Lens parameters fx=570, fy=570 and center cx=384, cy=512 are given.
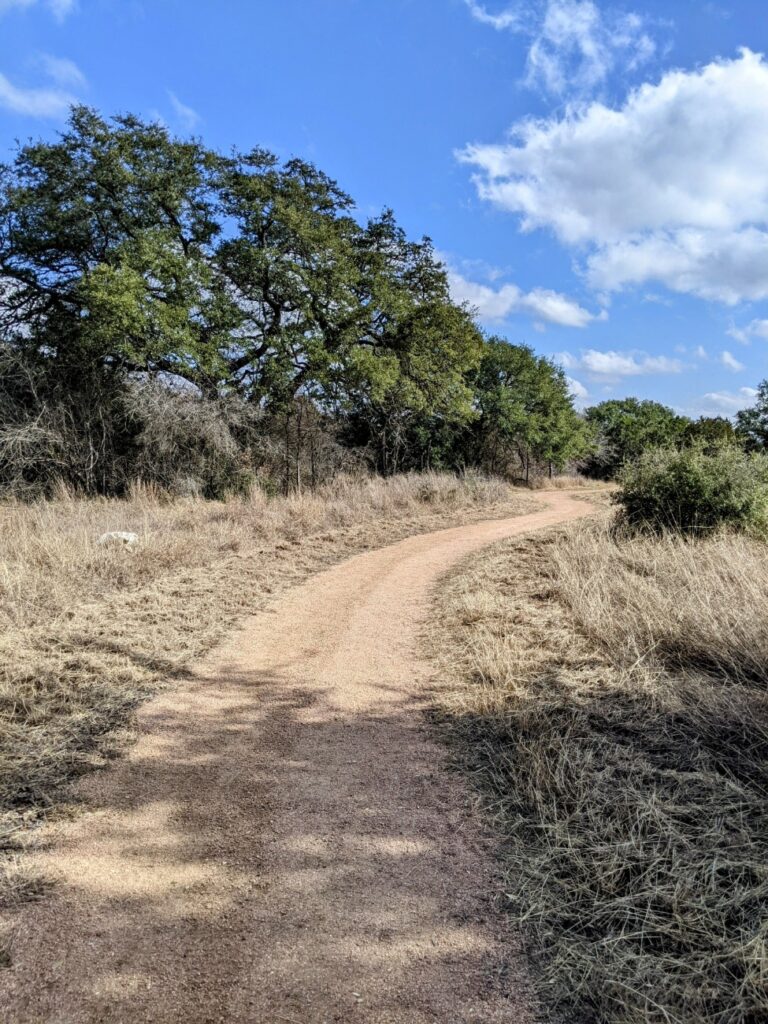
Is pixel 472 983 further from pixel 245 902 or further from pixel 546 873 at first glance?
pixel 245 902

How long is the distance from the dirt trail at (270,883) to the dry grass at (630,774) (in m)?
0.31

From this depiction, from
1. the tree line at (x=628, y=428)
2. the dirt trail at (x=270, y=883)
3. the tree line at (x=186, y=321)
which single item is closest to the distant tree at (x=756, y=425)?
the tree line at (x=628, y=428)

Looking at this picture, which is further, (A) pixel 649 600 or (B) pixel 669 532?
(B) pixel 669 532

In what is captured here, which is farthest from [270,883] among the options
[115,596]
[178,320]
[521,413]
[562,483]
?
[562,483]

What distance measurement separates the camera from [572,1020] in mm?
2016

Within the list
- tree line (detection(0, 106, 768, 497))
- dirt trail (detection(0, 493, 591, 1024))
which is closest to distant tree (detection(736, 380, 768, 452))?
tree line (detection(0, 106, 768, 497))

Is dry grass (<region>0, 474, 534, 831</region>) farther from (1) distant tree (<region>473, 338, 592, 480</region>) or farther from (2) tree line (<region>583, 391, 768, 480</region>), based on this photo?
(2) tree line (<region>583, 391, 768, 480</region>)

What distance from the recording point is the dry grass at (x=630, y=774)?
2160 mm

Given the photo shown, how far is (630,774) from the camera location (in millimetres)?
3338

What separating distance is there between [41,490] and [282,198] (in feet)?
35.7

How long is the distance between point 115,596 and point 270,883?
475cm

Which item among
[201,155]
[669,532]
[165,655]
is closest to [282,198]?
[201,155]

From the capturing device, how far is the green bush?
9.74m

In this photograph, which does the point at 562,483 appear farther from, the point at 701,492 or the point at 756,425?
the point at 701,492
